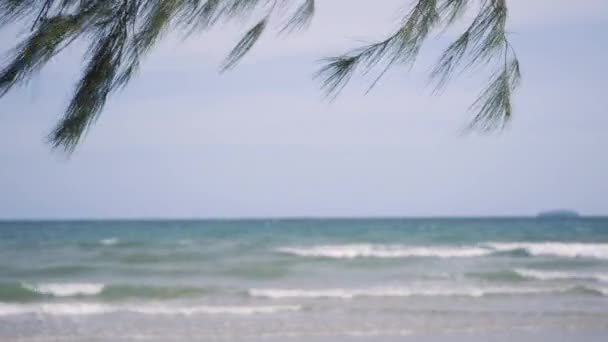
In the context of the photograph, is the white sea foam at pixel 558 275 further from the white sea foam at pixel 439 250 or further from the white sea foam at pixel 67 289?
the white sea foam at pixel 67 289

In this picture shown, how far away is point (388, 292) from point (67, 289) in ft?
19.9

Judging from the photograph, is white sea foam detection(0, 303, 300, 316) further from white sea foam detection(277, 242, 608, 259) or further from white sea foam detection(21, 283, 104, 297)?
white sea foam detection(277, 242, 608, 259)

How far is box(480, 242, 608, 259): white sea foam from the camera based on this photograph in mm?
22516

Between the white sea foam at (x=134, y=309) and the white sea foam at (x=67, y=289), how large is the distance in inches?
62.1

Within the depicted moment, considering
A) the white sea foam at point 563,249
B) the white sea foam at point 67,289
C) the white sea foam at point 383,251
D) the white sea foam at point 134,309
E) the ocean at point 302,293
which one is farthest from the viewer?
the white sea foam at point 563,249

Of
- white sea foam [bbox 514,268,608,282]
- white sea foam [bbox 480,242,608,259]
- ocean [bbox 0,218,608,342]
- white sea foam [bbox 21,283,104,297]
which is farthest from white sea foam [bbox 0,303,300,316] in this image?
white sea foam [bbox 480,242,608,259]

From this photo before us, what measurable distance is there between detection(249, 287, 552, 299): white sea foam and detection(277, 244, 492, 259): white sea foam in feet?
24.6

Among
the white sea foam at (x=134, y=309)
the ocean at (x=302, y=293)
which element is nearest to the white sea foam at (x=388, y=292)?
the ocean at (x=302, y=293)

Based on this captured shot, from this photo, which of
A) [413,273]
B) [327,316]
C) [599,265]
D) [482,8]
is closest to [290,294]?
[327,316]

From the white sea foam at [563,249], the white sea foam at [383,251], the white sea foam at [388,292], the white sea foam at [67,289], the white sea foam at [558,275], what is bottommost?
the white sea foam at [563,249]

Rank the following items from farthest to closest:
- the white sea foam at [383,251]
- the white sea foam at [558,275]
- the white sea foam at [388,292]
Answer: the white sea foam at [383,251] < the white sea foam at [558,275] < the white sea foam at [388,292]

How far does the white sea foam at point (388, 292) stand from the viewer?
1300 centimetres

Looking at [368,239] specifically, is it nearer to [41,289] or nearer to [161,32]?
[41,289]

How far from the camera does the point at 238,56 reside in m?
2.30
